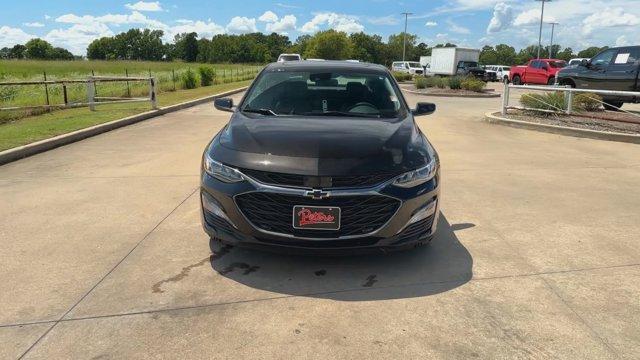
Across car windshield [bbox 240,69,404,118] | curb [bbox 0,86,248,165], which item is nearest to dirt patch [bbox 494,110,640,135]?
car windshield [bbox 240,69,404,118]

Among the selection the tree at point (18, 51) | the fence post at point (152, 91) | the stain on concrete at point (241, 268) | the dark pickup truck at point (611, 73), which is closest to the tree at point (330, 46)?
the dark pickup truck at point (611, 73)

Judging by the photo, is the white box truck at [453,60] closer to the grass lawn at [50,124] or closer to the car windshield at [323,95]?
the grass lawn at [50,124]

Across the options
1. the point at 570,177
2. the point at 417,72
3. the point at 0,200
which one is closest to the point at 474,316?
the point at 570,177

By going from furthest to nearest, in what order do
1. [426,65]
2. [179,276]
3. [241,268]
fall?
[426,65], [241,268], [179,276]

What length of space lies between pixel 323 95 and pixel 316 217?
6.21 feet

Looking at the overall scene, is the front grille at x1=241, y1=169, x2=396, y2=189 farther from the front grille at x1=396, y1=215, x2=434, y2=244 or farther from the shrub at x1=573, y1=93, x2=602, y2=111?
the shrub at x1=573, y1=93, x2=602, y2=111

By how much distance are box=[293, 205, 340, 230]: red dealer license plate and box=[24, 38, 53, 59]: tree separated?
182 meters

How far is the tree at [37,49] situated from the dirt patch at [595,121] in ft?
579

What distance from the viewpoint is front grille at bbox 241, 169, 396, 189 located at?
3547mm

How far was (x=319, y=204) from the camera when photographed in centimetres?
352

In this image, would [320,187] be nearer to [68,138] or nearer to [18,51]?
[68,138]

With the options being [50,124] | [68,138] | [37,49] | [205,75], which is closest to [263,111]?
[68,138]

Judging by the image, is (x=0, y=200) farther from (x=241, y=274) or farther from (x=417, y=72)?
(x=417, y=72)

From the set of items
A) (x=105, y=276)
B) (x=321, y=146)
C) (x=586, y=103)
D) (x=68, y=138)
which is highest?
(x=321, y=146)
